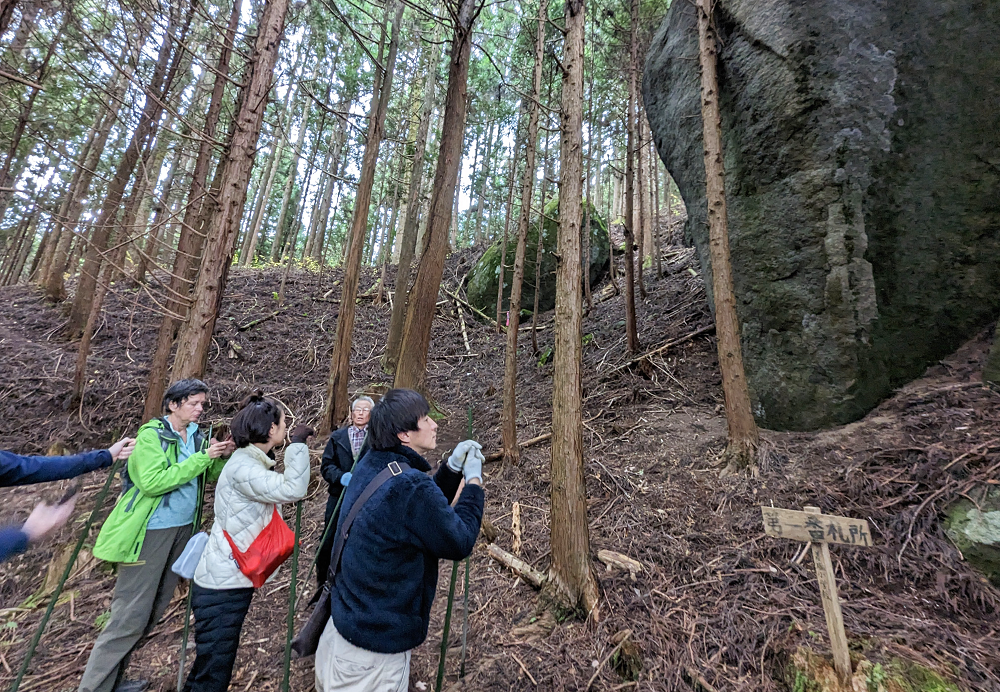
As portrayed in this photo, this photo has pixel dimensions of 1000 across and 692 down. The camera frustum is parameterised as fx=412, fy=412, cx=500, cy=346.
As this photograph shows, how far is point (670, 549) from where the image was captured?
142 inches

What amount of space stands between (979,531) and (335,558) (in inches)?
162

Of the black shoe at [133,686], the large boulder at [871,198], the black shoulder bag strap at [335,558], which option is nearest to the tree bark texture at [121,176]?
the black shoe at [133,686]

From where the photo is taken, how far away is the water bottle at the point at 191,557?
247cm

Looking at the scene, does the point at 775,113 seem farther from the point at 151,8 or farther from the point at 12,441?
the point at 12,441

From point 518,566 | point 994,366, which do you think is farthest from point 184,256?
point 994,366

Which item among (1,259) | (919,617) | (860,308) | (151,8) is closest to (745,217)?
(860,308)

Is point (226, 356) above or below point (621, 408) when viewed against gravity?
above

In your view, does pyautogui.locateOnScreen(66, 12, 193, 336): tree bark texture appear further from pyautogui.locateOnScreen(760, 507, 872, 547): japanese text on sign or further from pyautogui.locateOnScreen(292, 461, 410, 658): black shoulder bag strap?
pyautogui.locateOnScreen(760, 507, 872, 547): japanese text on sign

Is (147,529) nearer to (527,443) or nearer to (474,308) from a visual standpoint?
(527,443)

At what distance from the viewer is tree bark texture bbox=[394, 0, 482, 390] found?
660cm

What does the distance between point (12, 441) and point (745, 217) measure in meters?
11.1

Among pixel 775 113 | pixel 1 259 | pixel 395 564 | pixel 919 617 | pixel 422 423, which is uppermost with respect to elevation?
pixel 1 259

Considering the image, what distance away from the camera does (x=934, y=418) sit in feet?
12.5

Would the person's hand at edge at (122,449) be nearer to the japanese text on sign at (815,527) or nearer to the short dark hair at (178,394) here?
the short dark hair at (178,394)
